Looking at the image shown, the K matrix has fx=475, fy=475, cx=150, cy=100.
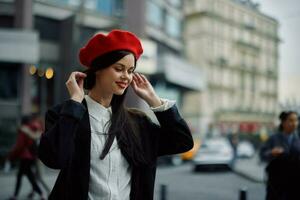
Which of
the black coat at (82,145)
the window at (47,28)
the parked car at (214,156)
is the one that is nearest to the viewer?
the black coat at (82,145)

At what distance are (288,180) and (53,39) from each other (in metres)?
18.6

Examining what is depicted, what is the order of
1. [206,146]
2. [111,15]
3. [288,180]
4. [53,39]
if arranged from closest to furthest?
1. [288,180]
2. [206,146]
3. [53,39]
4. [111,15]

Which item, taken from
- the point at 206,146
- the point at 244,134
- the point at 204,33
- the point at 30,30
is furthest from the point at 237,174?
the point at 204,33

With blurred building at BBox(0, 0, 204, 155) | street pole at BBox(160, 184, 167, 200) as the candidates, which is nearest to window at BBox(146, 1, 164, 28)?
blurred building at BBox(0, 0, 204, 155)

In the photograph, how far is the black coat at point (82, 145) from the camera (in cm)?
177

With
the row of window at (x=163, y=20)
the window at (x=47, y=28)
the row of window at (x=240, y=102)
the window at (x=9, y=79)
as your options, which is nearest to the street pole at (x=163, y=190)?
the window at (x=9, y=79)

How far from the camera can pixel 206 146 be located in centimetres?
1784

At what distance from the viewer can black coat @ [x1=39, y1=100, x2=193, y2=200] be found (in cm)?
177

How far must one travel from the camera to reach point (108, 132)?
196 centimetres

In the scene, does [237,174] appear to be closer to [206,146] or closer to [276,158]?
[206,146]

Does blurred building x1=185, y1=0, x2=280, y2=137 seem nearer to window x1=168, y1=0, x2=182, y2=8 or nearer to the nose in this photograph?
window x1=168, y1=0, x2=182, y2=8

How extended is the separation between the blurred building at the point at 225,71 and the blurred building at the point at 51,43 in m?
18.6

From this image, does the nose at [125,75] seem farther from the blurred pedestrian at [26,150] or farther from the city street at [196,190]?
the city street at [196,190]

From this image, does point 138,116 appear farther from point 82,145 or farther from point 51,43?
point 51,43
